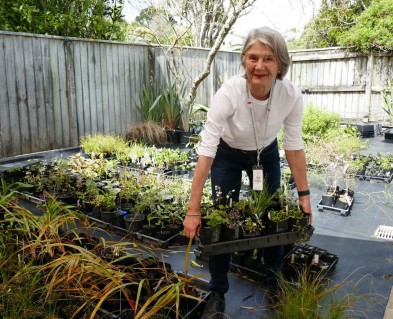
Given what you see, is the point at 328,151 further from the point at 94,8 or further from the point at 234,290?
the point at 94,8

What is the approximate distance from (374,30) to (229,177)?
8.11m

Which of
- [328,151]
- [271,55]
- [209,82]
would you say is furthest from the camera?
[209,82]

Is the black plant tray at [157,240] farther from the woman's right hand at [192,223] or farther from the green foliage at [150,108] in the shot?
the green foliage at [150,108]

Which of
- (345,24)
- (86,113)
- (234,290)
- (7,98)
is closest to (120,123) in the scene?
(86,113)

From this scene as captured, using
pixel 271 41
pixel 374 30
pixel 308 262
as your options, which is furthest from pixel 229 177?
pixel 374 30

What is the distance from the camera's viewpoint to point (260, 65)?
1780 millimetres

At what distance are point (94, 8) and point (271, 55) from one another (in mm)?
7428

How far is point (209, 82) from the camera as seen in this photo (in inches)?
375

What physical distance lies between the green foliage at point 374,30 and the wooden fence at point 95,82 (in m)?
0.30

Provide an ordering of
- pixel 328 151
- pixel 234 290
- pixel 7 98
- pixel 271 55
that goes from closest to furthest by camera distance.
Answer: pixel 271 55
pixel 234 290
pixel 328 151
pixel 7 98

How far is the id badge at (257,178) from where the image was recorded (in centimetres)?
201

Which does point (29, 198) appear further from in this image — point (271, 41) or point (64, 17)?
point (64, 17)

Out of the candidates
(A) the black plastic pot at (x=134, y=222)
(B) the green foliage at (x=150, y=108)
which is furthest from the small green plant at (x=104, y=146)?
(A) the black plastic pot at (x=134, y=222)

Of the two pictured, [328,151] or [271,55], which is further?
[328,151]
